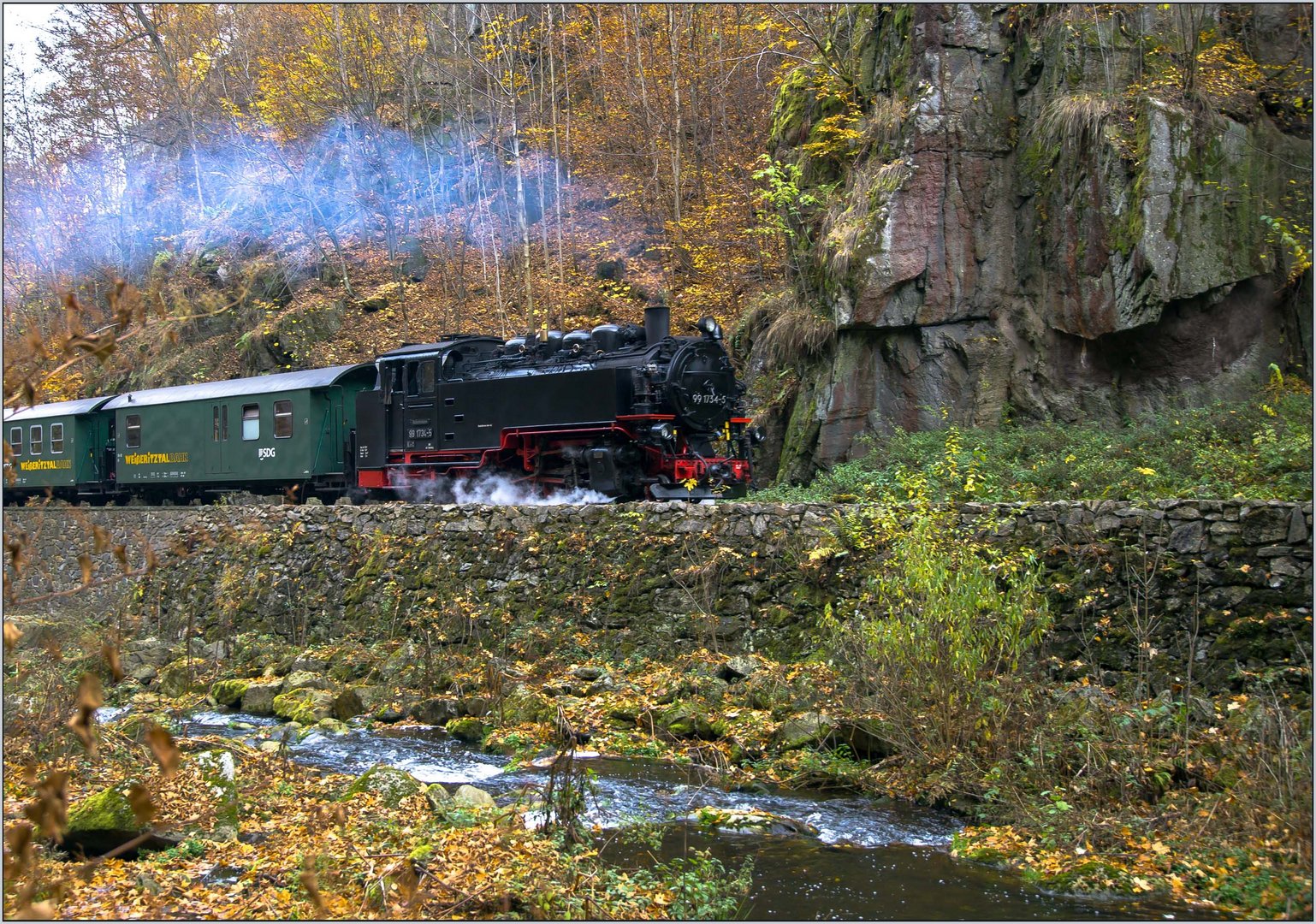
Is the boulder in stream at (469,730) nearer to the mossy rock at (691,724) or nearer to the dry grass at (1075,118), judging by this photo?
the mossy rock at (691,724)

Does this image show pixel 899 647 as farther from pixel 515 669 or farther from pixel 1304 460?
pixel 1304 460

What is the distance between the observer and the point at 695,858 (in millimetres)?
6426

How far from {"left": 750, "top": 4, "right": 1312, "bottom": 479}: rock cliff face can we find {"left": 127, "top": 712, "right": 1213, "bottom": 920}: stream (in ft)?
29.4

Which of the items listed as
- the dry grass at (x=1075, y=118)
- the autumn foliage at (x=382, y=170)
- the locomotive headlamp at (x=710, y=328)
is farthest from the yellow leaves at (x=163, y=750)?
the autumn foliage at (x=382, y=170)

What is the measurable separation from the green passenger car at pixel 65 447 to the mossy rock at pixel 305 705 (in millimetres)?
13877

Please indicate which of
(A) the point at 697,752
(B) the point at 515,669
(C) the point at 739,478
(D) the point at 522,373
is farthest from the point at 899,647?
(D) the point at 522,373

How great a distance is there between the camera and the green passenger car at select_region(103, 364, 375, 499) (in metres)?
18.3

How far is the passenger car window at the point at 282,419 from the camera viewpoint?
728 inches

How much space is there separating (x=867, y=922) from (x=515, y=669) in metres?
6.35

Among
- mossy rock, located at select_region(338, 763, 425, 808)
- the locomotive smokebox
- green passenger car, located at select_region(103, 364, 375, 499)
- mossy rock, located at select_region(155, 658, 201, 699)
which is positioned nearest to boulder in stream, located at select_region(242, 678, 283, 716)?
mossy rock, located at select_region(155, 658, 201, 699)

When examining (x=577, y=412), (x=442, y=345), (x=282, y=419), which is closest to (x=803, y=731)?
(x=577, y=412)

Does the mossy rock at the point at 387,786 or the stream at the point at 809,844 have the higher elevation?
the mossy rock at the point at 387,786

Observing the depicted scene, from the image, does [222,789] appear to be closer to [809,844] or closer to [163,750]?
[809,844]

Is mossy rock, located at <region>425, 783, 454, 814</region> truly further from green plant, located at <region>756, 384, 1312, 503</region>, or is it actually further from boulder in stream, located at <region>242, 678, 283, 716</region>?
green plant, located at <region>756, 384, 1312, 503</region>
